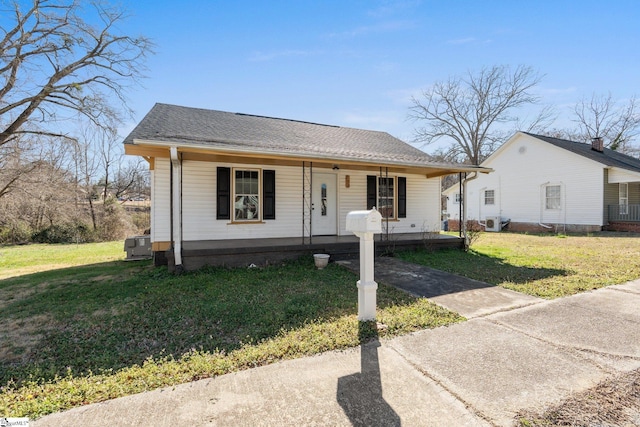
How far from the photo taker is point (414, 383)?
2.42 m

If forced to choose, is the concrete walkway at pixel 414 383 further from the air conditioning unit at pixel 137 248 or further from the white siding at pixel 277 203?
the air conditioning unit at pixel 137 248

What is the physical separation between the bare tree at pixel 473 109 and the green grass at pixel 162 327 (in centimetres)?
2634

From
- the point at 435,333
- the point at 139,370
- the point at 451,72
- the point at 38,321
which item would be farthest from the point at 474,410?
the point at 451,72

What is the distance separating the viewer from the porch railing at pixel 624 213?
1454 cm

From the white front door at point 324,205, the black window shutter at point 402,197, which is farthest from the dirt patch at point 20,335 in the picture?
the black window shutter at point 402,197

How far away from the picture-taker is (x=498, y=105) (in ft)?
89.3

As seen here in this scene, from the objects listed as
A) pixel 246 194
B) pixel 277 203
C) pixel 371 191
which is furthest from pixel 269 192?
pixel 371 191

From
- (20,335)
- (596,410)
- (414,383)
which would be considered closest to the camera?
(596,410)

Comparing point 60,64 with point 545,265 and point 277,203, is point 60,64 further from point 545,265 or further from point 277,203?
point 545,265

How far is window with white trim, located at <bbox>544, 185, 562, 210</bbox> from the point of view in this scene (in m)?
16.4

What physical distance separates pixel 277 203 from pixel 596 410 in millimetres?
7431

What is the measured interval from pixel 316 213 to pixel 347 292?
4527 mm

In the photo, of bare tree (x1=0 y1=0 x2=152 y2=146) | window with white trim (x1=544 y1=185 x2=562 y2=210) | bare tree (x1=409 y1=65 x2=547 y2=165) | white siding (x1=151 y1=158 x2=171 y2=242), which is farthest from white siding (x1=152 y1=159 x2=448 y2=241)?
bare tree (x1=409 y1=65 x2=547 y2=165)

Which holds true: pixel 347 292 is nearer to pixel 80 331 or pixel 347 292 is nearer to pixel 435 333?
pixel 435 333
